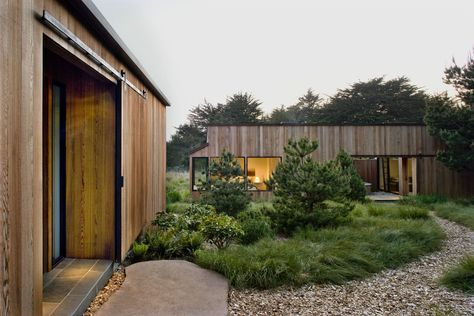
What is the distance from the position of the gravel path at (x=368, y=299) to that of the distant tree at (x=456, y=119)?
294 inches

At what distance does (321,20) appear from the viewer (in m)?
10.2

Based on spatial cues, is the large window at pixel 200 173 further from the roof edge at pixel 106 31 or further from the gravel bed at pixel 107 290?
the gravel bed at pixel 107 290

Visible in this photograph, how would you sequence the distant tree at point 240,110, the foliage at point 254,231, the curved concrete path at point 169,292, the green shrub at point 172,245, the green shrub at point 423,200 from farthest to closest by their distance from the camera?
the distant tree at point 240,110
the green shrub at point 423,200
the foliage at point 254,231
the green shrub at point 172,245
the curved concrete path at point 169,292

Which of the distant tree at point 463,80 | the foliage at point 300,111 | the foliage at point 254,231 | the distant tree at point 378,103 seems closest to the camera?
the foliage at point 254,231

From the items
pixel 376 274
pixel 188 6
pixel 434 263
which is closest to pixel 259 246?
pixel 376 274

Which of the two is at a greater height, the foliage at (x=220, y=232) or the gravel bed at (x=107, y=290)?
the foliage at (x=220, y=232)

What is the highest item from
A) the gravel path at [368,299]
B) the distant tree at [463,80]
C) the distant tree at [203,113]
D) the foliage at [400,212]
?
the distant tree at [203,113]

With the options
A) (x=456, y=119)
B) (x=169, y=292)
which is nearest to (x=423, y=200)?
(x=456, y=119)

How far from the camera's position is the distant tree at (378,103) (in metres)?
25.2

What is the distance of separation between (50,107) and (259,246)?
3.14 meters

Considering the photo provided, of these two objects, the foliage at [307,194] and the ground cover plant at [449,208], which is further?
the ground cover plant at [449,208]

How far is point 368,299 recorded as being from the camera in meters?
3.13

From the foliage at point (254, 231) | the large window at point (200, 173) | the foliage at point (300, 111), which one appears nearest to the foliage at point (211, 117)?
the foliage at point (300, 111)

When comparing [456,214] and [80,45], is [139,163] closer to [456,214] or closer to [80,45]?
[80,45]
